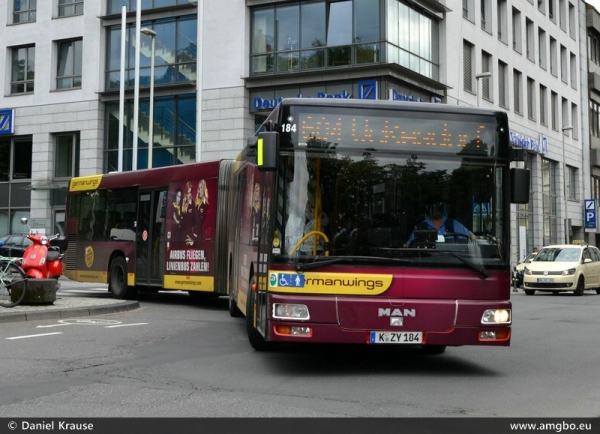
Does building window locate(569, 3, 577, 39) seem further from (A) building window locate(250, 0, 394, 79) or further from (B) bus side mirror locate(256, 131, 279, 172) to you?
(B) bus side mirror locate(256, 131, 279, 172)

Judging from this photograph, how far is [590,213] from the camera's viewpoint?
183 feet

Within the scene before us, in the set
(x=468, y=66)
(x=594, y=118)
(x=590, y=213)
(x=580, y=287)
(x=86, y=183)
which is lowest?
(x=580, y=287)

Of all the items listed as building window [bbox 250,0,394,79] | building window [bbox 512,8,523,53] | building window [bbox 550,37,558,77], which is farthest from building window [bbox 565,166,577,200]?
building window [bbox 250,0,394,79]

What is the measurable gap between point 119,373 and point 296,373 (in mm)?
1836

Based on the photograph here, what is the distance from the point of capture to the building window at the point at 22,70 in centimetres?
4044

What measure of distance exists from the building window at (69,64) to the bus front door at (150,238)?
21.7 meters

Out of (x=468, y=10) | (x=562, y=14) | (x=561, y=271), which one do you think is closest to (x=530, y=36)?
(x=562, y=14)

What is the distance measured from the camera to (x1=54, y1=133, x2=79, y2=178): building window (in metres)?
39.1

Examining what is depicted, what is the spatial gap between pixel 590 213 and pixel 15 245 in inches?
1484

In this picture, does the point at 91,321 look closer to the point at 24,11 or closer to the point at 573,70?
the point at 24,11

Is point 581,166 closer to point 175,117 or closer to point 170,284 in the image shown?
point 175,117

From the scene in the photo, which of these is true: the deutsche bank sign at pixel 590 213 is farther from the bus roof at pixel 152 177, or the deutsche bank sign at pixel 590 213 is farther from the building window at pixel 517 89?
the bus roof at pixel 152 177

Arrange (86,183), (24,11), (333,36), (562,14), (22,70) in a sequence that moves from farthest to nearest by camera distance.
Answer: (562,14)
(24,11)
(22,70)
(333,36)
(86,183)

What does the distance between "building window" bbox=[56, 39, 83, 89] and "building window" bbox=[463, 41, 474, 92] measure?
17.6 m
